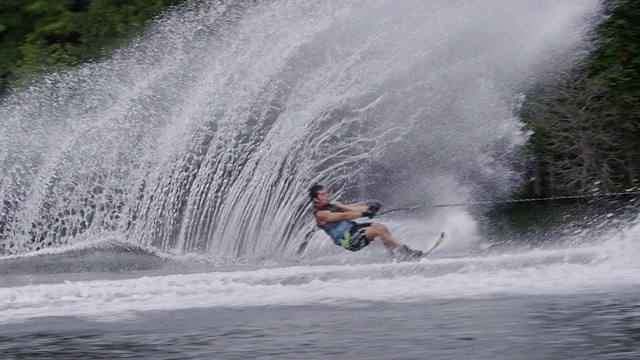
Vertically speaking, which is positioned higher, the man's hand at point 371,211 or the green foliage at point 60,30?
the green foliage at point 60,30

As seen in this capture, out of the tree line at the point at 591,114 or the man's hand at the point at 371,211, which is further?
the tree line at the point at 591,114

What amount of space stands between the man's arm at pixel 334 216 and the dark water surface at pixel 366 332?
11.9 ft

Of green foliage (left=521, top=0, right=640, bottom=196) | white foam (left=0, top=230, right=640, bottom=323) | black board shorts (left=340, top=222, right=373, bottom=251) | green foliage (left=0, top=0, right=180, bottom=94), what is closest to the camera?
white foam (left=0, top=230, right=640, bottom=323)

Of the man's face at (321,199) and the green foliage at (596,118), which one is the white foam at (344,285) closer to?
the man's face at (321,199)

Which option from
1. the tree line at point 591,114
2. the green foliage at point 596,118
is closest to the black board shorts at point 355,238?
the tree line at point 591,114

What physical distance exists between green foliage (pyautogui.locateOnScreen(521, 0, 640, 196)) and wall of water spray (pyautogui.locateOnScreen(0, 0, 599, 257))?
1012 mm

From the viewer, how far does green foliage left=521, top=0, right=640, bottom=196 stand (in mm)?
19672

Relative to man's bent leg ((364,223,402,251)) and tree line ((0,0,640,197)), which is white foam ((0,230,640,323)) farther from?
tree line ((0,0,640,197))

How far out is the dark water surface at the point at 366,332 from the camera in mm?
7414

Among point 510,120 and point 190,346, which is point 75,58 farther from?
point 190,346

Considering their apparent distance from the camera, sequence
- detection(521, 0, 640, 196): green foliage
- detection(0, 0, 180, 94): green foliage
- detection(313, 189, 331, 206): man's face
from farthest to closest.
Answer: detection(0, 0, 180, 94): green foliage
detection(521, 0, 640, 196): green foliage
detection(313, 189, 331, 206): man's face

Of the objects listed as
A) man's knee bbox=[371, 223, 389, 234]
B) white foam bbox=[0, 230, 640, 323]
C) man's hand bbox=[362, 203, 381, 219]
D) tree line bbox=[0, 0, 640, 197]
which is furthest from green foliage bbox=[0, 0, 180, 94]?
white foam bbox=[0, 230, 640, 323]

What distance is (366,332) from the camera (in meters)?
8.20

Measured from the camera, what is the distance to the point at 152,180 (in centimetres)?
1644
